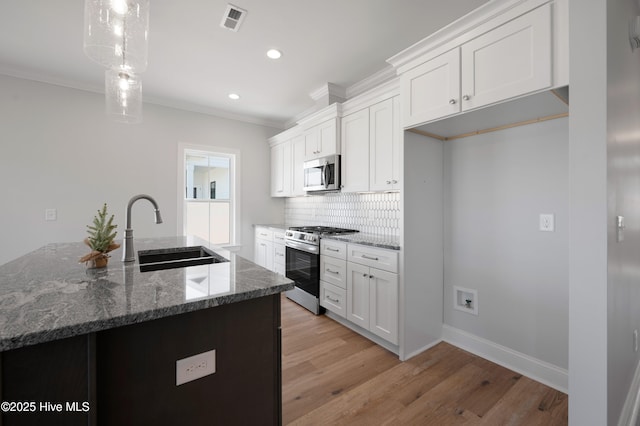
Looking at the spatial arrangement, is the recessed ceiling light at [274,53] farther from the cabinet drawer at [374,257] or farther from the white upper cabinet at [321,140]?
the cabinet drawer at [374,257]

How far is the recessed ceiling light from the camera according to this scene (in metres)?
2.67

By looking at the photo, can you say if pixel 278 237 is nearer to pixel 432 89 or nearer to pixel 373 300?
pixel 373 300

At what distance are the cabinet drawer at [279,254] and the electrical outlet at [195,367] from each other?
111 inches

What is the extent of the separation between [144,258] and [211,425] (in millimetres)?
1375

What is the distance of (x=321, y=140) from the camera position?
3.53 metres

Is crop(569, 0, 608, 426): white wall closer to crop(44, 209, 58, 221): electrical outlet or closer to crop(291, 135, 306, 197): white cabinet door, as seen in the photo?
crop(291, 135, 306, 197): white cabinet door

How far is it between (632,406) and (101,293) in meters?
2.90

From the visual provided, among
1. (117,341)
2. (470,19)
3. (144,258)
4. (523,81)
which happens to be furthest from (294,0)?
(117,341)

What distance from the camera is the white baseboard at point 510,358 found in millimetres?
1948

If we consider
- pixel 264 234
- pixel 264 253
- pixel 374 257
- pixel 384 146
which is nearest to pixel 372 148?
pixel 384 146

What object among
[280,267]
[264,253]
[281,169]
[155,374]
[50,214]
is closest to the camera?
[155,374]

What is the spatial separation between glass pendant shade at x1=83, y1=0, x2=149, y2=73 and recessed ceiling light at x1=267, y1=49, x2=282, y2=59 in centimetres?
125

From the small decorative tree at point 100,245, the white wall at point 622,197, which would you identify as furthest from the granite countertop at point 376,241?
the small decorative tree at point 100,245

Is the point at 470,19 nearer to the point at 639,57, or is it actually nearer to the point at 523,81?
the point at 523,81
